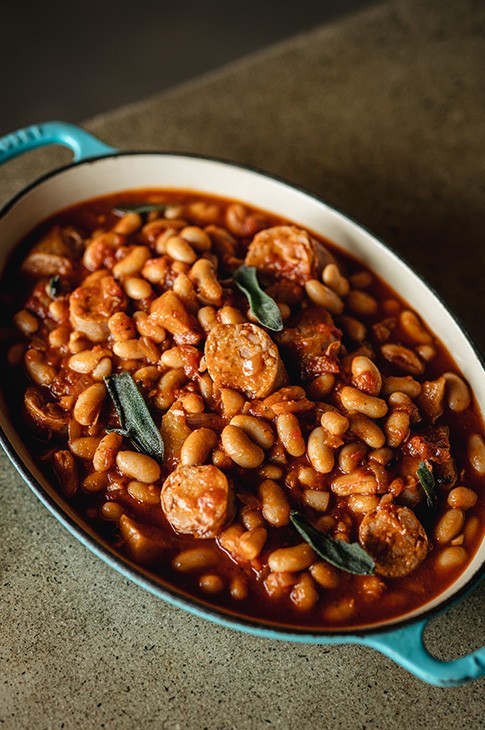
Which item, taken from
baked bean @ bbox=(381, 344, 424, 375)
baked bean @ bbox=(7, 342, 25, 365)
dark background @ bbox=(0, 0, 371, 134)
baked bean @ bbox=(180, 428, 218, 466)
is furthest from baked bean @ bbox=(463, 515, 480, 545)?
dark background @ bbox=(0, 0, 371, 134)

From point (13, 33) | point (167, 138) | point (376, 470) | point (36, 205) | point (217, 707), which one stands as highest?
point (13, 33)

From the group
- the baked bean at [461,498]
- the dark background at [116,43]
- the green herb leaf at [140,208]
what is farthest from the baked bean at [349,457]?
the dark background at [116,43]

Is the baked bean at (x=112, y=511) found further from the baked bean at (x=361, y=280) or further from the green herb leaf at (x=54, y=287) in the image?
the baked bean at (x=361, y=280)

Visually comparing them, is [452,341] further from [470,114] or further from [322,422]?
[470,114]

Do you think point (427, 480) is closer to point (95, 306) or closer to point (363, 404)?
point (363, 404)

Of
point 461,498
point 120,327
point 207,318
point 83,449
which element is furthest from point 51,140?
point 461,498

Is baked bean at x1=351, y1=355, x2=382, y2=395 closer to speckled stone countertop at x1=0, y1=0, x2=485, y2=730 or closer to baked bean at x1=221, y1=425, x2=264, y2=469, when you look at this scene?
baked bean at x1=221, y1=425, x2=264, y2=469

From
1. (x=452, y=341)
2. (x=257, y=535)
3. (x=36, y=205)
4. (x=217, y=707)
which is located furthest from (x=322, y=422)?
(x=36, y=205)
